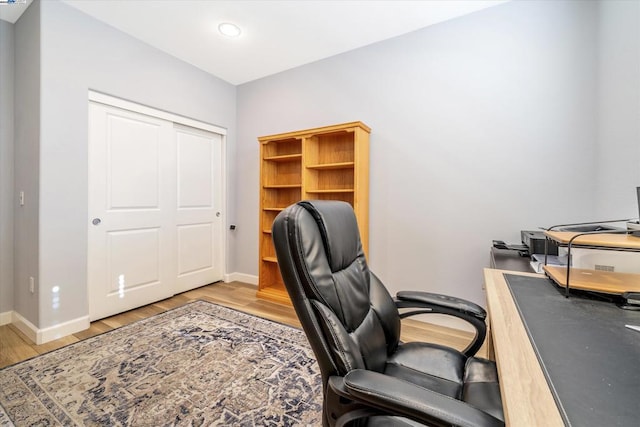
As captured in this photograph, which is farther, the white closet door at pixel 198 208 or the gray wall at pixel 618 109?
the white closet door at pixel 198 208

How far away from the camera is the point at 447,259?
2387mm

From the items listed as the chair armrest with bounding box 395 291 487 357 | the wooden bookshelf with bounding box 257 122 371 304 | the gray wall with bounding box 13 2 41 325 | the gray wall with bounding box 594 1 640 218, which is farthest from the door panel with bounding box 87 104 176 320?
the gray wall with bounding box 594 1 640 218

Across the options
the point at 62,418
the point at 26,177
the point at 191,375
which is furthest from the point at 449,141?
the point at 26,177

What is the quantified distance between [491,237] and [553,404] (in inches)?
78.4

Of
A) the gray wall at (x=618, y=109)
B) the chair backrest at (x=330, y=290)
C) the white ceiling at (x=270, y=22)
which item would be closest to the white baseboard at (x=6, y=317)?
the white ceiling at (x=270, y=22)

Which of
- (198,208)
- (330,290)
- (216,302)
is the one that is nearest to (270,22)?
(198,208)

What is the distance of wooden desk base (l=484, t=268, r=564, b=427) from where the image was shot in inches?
19.2

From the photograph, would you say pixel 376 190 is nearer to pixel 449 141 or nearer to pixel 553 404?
pixel 449 141

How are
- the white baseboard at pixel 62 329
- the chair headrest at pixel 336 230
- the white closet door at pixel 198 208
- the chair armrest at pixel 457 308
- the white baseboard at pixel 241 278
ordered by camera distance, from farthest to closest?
the white baseboard at pixel 241 278 → the white closet door at pixel 198 208 → the white baseboard at pixel 62 329 → the chair armrest at pixel 457 308 → the chair headrest at pixel 336 230

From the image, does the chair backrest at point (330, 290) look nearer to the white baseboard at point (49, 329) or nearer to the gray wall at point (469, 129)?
the gray wall at point (469, 129)

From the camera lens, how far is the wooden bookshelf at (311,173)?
103 inches

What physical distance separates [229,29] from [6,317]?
342 cm

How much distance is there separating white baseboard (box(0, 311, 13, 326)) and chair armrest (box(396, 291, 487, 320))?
3516 mm

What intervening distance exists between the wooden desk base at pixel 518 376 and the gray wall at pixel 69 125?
3048 mm
